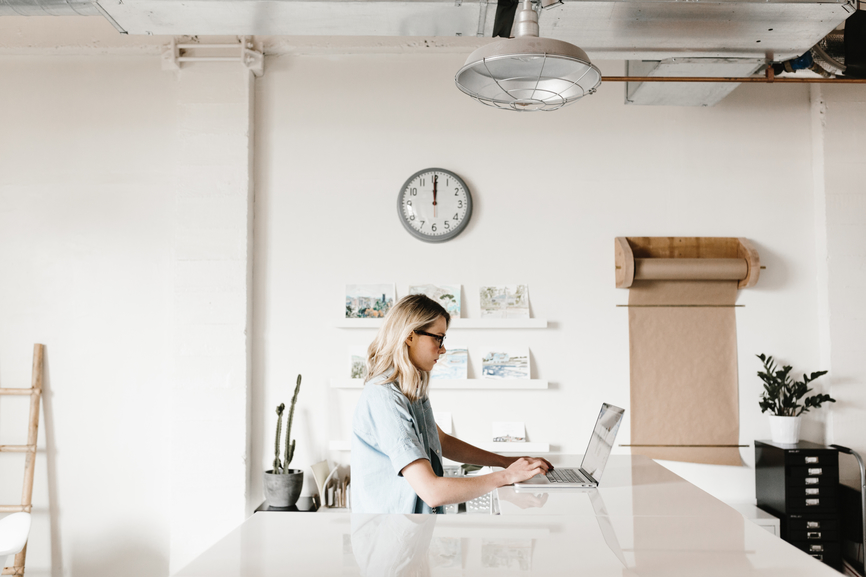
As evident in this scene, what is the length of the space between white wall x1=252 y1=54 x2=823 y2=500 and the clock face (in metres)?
0.08

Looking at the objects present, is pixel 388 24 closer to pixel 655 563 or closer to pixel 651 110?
pixel 651 110

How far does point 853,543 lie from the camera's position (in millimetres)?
3508

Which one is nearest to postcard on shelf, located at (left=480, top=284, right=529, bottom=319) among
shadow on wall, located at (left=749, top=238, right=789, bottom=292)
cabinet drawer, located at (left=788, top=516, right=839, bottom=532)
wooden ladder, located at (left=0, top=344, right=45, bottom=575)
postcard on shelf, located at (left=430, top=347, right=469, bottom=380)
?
postcard on shelf, located at (left=430, top=347, right=469, bottom=380)

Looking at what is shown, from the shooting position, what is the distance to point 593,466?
2176 millimetres

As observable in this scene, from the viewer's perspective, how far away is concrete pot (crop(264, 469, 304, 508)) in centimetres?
341

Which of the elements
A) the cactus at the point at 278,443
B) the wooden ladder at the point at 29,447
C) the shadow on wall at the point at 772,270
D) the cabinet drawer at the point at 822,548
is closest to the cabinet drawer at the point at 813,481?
the cabinet drawer at the point at 822,548

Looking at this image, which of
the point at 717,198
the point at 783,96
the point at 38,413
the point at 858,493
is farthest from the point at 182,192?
the point at 858,493

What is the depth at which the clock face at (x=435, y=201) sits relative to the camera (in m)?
3.79

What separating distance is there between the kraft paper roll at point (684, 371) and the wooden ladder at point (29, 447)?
3.44 metres

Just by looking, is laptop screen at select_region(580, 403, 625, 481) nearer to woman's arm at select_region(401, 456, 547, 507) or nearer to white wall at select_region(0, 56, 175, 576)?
woman's arm at select_region(401, 456, 547, 507)

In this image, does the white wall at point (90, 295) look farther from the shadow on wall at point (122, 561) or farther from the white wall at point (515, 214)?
the white wall at point (515, 214)

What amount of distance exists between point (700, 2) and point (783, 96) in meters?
1.80

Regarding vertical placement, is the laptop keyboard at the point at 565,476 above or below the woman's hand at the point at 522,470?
below

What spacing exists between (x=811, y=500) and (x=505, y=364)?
1.74m
